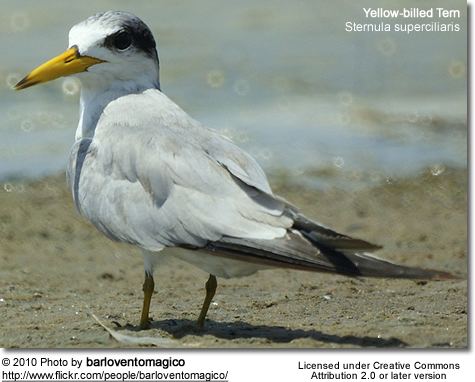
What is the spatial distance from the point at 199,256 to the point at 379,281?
2.16m

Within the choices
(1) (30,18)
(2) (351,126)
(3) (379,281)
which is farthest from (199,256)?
(1) (30,18)

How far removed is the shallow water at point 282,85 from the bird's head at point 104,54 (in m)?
3.84

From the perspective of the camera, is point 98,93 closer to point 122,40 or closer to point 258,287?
point 122,40

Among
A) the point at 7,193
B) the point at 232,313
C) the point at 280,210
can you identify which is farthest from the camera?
the point at 7,193

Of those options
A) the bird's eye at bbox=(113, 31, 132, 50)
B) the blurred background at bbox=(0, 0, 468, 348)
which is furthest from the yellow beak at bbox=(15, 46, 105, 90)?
the blurred background at bbox=(0, 0, 468, 348)

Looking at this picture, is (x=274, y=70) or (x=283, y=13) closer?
(x=274, y=70)

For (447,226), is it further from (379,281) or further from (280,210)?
(280,210)

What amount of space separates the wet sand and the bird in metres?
0.42

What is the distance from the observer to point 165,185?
5672mm

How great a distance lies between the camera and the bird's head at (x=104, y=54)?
248 inches

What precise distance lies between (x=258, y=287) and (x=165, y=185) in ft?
6.20

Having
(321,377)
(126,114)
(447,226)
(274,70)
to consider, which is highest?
(274,70)

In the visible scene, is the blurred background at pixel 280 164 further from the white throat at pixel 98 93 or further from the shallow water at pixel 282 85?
the white throat at pixel 98 93

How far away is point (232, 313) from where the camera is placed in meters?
6.51
